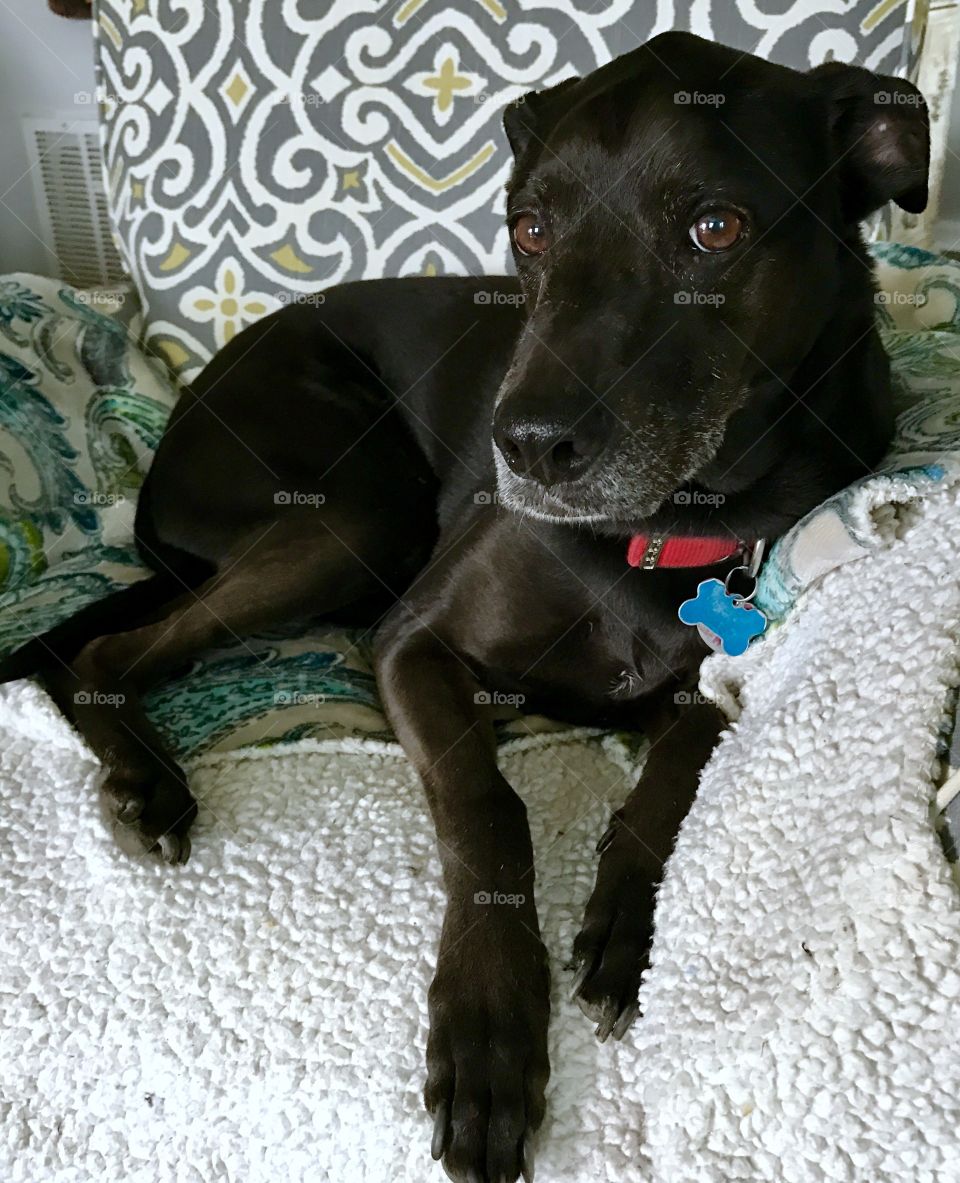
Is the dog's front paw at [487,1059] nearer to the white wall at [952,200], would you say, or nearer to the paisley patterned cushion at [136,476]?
the paisley patterned cushion at [136,476]

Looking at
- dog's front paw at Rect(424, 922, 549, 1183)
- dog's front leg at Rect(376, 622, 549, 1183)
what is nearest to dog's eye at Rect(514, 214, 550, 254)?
dog's front leg at Rect(376, 622, 549, 1183)

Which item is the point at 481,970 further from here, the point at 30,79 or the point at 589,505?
the point at 30,79

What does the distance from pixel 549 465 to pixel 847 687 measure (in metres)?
0.38

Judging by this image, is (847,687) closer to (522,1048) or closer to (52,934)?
(522,1048)

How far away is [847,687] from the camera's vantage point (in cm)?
101

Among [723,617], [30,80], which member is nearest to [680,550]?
[723,617]

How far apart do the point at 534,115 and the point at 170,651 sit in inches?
36.6

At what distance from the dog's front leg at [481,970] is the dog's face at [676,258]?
1.12ft

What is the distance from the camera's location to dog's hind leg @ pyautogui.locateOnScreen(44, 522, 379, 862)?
1.23 meters

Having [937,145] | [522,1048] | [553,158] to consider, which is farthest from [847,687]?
[937,145]

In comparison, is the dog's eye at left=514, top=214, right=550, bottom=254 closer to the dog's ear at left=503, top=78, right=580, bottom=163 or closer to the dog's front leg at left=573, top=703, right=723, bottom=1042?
the dog's ear at left=503, top=78, right=580, bottom=163

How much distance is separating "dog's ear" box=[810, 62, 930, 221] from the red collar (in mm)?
442

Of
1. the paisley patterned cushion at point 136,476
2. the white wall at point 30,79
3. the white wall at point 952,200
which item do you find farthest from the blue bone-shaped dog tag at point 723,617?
the white wall at point 30,79

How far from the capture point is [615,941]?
105 centimetres
